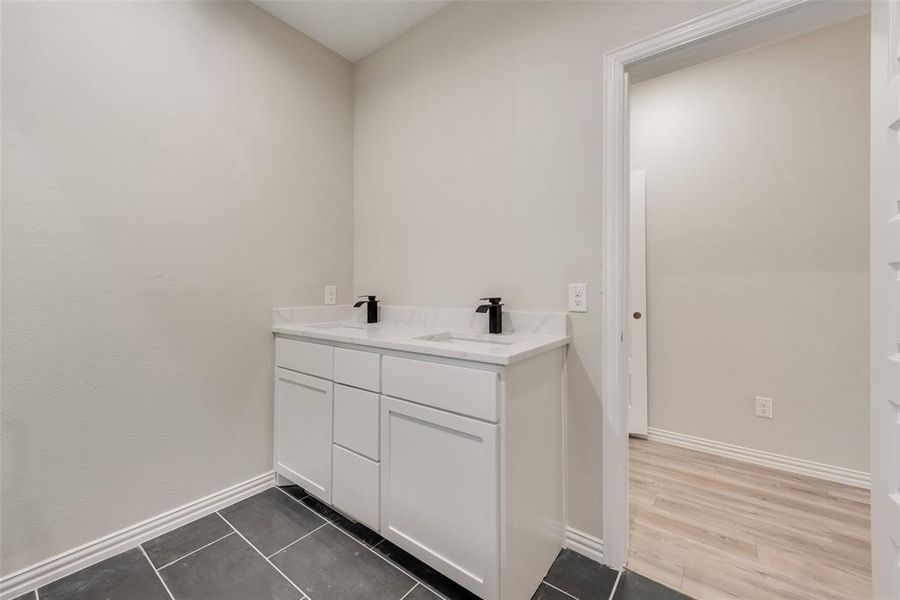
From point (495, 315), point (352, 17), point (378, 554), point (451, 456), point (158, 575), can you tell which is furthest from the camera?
point (352, 17)

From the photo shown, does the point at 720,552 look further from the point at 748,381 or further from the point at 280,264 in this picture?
the point at 280,264

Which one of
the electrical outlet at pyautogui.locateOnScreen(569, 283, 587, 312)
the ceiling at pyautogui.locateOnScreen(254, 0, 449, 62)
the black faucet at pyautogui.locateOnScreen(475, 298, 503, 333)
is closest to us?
the electrical outlet at pyautogui.locateOnScreen(569, 283, 587, 312)

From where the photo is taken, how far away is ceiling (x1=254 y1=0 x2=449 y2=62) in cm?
198

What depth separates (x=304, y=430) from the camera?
1852 millimetres

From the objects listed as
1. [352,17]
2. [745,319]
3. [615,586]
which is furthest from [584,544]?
[352,17]

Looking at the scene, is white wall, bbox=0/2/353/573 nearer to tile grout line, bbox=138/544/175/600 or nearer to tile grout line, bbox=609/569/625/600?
tile grout line, bbox=138/544/175/600

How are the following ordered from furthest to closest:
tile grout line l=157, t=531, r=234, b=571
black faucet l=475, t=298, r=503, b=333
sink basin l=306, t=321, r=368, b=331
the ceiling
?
sink basin l=306, t=321, r=368, b=331 < the ceiling < black faucet l=475, t=298, r=503, b=333 < tile grout line l=157, t=531, r=234, b=571

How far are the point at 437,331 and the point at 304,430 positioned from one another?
828 mm

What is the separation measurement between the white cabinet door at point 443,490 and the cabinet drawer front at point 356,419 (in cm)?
6

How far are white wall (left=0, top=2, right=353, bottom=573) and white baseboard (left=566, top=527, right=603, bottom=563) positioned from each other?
1611mm

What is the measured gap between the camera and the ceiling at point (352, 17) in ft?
6.51

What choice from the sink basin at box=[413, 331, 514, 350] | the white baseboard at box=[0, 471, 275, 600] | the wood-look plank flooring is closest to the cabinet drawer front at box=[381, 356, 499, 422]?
the sink basin at box=[413, 331, 514, 350]

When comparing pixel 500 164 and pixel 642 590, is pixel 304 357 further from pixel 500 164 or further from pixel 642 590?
pixel 642 590

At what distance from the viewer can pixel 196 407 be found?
5.84ft
